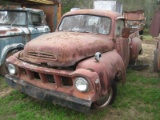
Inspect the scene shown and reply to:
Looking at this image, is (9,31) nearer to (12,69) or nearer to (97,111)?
(12,69)

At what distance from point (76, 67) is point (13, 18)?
3.68 meters

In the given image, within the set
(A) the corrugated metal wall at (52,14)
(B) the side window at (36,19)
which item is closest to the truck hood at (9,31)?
(B) the side window at (36,19)

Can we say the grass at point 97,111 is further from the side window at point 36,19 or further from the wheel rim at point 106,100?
the side window at point 36,19

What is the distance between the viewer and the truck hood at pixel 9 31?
540cm

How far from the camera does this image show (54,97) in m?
3.40

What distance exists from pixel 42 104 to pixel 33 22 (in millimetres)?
3444

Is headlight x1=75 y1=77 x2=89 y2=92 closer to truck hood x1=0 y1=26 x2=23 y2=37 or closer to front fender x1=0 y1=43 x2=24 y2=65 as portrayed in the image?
front fender x1=0 y1=43 x2=24 y2=65

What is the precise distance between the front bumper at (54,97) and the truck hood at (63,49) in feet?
1.45

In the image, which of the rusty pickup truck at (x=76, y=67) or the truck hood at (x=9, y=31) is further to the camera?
the truck hood at (x=9, y=31)

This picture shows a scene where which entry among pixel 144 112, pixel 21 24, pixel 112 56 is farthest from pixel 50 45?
pixel 21 24

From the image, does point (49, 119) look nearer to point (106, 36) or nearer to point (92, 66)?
point (92, 66)

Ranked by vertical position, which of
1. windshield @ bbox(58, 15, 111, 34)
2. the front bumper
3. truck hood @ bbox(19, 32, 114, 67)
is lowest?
the front bumper

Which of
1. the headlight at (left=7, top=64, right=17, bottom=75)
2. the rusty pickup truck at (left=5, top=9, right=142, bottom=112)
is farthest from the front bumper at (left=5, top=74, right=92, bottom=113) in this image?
the headlight at (left=7, top=64, right=17, bottom=75)

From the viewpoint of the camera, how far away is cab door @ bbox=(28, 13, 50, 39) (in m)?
6.49
